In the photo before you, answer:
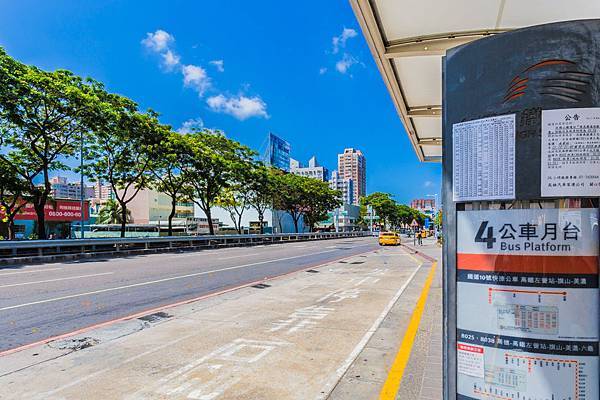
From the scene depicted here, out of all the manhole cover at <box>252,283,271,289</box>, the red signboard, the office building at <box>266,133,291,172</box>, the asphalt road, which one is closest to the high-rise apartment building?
the office building at <box>266,133,291,172</box>

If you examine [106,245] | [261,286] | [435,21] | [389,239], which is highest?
[435,21]

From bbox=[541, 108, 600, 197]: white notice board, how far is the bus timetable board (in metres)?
0.11

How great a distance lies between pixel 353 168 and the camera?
17312 cm

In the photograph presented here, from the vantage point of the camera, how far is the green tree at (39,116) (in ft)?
68.0

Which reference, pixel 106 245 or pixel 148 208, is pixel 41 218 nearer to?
pixel 106 245

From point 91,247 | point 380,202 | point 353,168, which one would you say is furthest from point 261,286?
point 353,168

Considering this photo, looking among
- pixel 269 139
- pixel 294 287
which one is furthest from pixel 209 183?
pixel 269 139

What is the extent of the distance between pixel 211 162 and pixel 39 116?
49.3 feet

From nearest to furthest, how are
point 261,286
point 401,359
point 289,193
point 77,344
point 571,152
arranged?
point 571,152, point 401,359, point 77,344, point 261,286, point 289,193

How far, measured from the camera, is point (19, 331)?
6.78m

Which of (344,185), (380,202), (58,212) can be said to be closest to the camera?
(58,212)

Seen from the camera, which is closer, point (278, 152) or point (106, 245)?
point (106, 245)

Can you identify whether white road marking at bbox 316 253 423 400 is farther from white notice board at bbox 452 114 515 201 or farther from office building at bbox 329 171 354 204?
office building at bbox 329 171 354 204

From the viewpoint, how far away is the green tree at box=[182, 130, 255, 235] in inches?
1385
